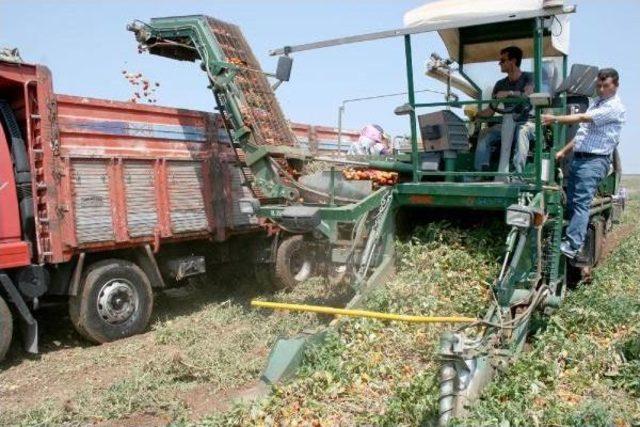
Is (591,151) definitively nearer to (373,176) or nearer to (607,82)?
(607,82)

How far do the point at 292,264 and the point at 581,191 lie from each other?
13.7 ft

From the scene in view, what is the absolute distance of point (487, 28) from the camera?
6316 mm

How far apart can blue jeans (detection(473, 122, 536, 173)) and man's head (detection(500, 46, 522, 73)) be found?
2.20ft

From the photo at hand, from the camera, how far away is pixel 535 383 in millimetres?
3975

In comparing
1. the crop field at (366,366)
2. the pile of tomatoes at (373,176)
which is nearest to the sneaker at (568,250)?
the crop field at (366,366)

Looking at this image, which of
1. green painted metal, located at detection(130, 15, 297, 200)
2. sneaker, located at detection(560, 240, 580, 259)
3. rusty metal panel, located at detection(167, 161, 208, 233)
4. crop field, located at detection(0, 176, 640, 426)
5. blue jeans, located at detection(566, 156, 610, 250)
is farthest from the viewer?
rusty metal panel, located at detection(167, 161, 208, 233)

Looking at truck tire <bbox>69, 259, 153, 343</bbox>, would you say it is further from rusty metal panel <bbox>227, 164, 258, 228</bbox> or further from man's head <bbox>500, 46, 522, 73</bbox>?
man's head <bbox>500, 46, 522, 73</bbox>

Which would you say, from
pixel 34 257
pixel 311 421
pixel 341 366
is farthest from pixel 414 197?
pixel 34 257

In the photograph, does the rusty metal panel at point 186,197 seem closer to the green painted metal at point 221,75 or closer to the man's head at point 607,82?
the green painted metal at point 221,75

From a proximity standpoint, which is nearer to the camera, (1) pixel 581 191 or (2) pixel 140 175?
(1) pixel 581 191

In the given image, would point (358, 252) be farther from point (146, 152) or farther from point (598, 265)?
point (598, 265)

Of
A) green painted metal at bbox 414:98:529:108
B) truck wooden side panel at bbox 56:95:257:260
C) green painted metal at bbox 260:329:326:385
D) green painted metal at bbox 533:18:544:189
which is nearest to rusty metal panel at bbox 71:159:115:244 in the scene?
truck wooden side panel at bbox 56:95:257:260

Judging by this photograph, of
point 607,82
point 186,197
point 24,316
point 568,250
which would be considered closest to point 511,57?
point 607,82

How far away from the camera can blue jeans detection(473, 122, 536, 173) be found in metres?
5.52
